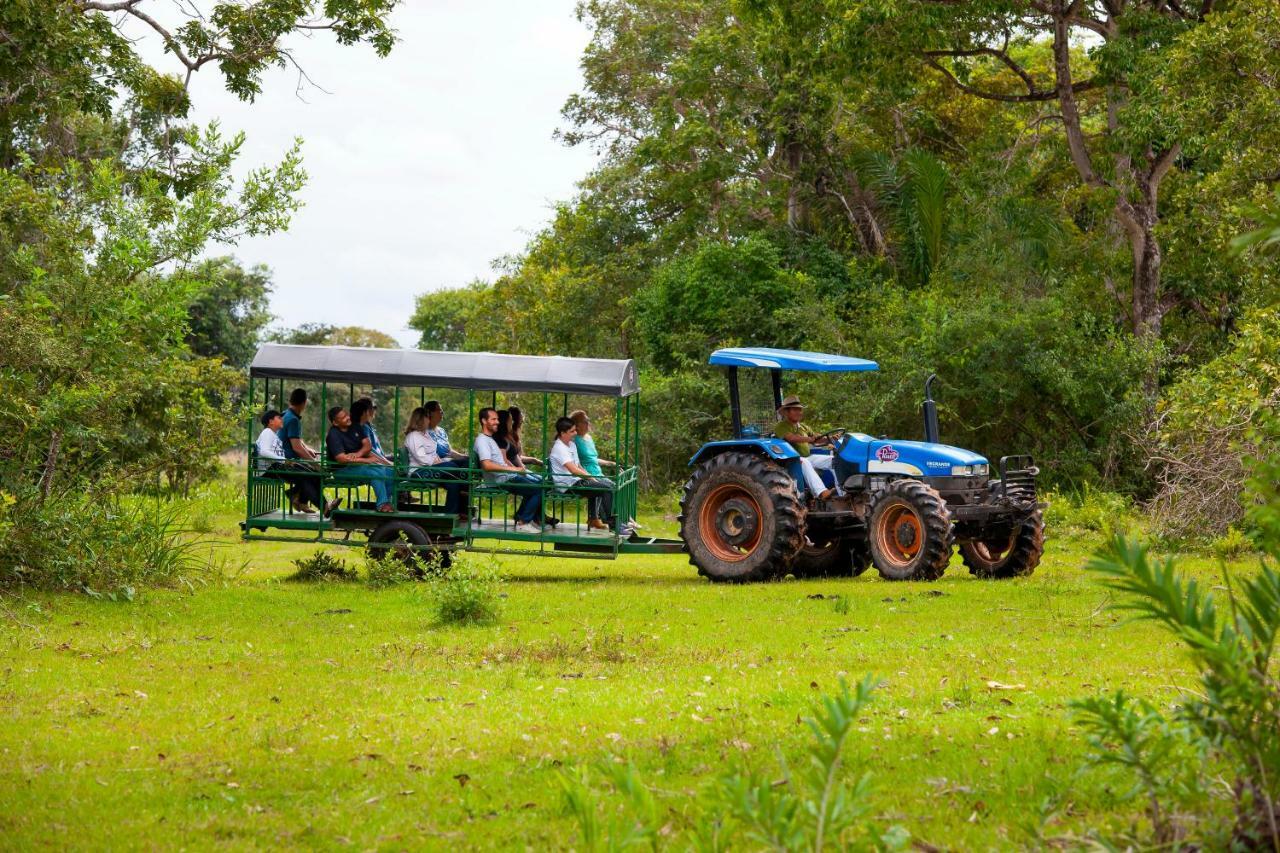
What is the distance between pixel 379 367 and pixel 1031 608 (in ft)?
24.0

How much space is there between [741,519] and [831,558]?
144 centimetres

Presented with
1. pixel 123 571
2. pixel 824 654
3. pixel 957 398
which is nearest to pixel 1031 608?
pixel 824 654

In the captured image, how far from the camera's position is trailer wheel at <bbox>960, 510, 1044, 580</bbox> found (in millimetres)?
16094

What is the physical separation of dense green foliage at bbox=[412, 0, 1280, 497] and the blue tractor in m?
3.86

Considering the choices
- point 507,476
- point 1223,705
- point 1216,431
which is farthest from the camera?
point 1216,431

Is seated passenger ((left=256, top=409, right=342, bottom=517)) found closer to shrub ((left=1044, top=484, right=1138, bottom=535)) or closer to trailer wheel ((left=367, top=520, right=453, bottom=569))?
trailer wheel ((left=367, top=520, right=453, bottom=569))

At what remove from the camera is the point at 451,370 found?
53.0 ft

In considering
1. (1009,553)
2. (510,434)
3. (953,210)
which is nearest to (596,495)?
(510,434)

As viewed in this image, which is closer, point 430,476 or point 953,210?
point 430,476

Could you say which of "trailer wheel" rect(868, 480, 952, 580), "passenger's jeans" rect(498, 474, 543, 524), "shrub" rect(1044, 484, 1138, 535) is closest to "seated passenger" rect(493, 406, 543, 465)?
"passenger's jeans" rect(498, 474, 543, 524)

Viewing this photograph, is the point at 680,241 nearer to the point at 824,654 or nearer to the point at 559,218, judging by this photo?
the point at 559,218

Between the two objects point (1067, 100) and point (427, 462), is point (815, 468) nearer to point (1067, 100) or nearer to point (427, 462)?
point (427, 462)

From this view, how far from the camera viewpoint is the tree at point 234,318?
4947 cm

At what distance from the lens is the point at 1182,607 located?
4598mm
